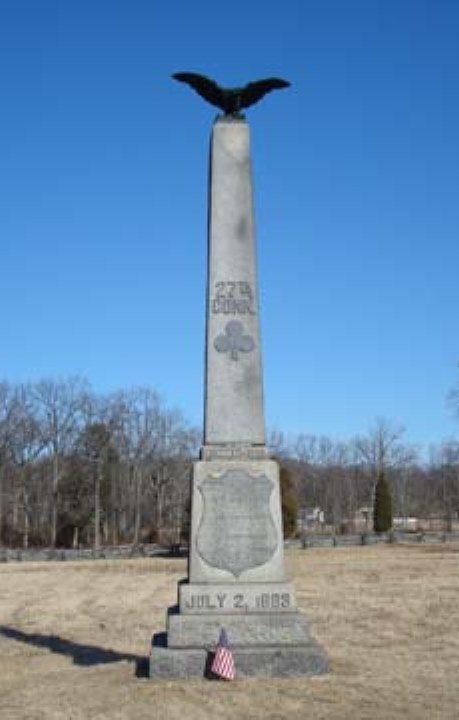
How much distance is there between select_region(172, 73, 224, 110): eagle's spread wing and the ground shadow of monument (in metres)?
7.14

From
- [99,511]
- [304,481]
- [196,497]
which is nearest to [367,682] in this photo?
[196,497]

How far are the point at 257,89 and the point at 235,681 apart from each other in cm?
728

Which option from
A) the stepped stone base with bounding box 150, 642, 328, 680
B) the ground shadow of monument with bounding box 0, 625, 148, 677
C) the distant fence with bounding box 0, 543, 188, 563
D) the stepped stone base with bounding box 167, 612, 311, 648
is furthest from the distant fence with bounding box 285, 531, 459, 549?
the stepped stone base with bounding box 150, 642, 328, 680

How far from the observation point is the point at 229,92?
486 inches

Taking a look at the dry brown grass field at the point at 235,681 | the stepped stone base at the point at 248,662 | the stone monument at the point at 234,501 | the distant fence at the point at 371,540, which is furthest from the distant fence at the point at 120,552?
the stepped stone base at the point at 248,662

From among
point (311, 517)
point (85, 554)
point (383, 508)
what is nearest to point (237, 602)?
point (85, 554)

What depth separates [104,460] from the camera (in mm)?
68500

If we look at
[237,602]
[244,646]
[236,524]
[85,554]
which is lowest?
[85,554]

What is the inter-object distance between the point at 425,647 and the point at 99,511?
54386 mm

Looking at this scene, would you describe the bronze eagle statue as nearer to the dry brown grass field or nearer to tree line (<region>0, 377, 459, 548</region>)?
the dry brown grass field

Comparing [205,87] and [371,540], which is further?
[371,540]

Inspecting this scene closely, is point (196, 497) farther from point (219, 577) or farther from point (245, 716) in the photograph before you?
point (245, 716)

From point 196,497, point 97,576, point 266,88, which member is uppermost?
point 266,88

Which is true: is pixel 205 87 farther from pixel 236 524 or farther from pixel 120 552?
pixel 120 552
